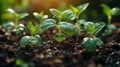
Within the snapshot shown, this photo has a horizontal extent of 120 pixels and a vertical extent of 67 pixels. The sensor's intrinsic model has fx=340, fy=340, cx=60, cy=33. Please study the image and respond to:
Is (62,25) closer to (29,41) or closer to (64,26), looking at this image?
(64,26)

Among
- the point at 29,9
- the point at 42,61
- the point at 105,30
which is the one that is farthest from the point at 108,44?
the point at 29,9

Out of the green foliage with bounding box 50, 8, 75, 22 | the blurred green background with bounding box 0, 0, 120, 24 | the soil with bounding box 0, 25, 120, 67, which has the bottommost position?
the soil with bounding box 0, 25, 120, 67

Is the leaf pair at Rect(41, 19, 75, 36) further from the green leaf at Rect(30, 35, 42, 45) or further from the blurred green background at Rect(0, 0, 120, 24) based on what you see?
the blurred green background at Rect(0, 0, 120, 24)

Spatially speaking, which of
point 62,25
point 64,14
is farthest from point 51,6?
point 62,25

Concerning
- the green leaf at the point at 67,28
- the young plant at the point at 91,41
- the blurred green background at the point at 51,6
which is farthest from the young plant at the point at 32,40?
the blurred green background at the point at 51,6

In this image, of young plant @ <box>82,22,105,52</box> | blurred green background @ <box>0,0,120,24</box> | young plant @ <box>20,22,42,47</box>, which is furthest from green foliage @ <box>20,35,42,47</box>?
blurred green background @ <box>0,0,120,24</box>

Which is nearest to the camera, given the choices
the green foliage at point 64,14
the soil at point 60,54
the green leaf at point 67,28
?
the soil at point 60,54

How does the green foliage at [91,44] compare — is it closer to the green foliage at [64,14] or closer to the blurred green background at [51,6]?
the green foliage at [64,14]
